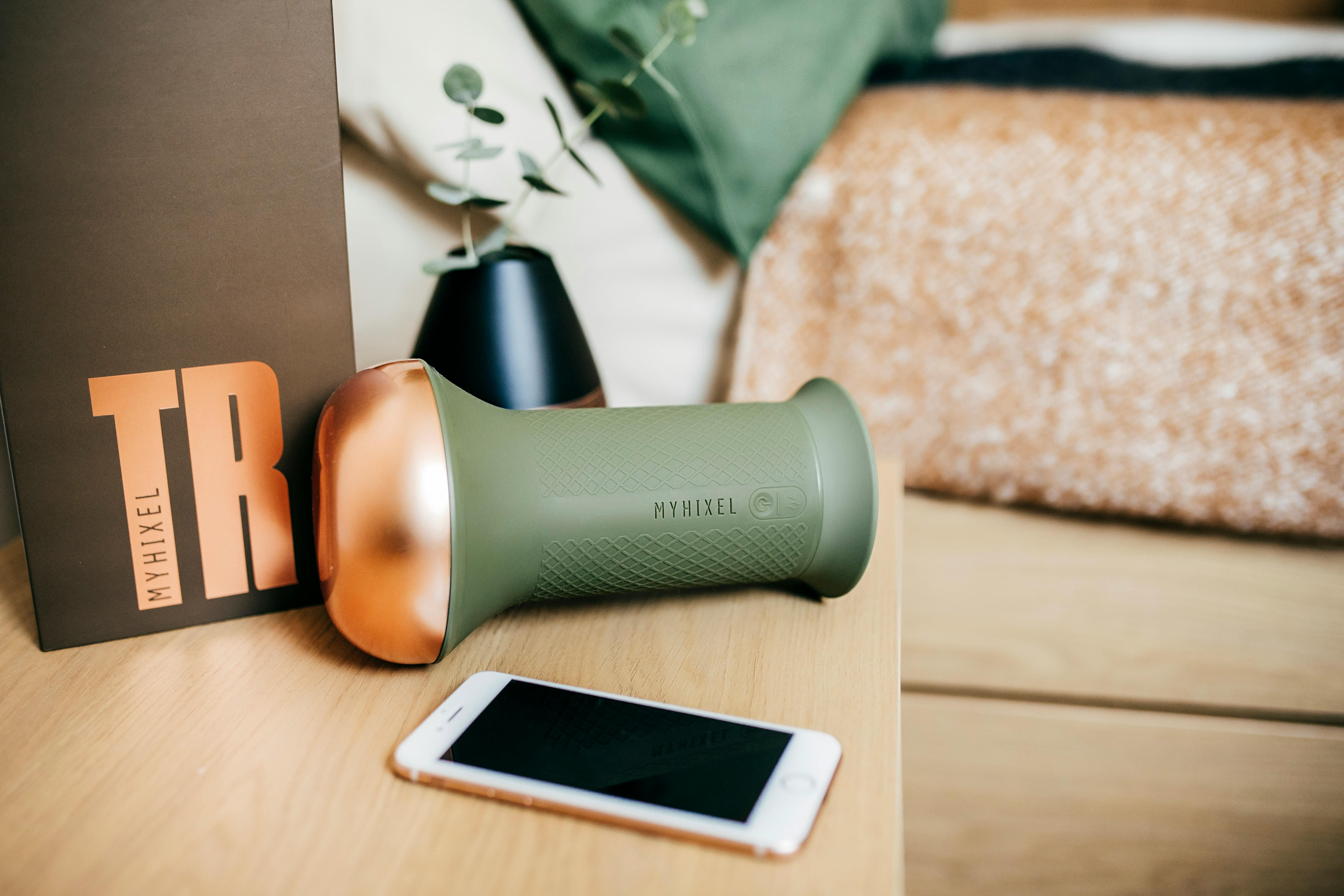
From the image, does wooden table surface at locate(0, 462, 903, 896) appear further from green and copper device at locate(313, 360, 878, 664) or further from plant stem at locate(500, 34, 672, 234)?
plant stem at locate(500, 34, 672, 234)

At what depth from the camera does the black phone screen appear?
1.06 ft

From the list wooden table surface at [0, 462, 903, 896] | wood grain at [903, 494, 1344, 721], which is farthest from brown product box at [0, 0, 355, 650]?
wood grain at [903, 494, 1344, 721]

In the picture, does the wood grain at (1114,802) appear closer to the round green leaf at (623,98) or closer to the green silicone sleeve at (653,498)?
the green silicone sleeve at (653,498)

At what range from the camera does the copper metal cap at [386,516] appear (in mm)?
356

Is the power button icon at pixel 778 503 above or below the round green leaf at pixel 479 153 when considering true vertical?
below

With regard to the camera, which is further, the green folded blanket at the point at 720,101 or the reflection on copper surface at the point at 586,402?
the green folded blanket at the point at 720,101

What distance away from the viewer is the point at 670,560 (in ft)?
1.37

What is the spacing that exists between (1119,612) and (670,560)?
1.48 feet

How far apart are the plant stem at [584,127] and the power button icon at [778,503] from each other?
0.73ft

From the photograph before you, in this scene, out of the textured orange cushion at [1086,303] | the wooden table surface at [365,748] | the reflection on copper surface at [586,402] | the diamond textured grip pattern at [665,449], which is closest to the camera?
the wooden table surface at [365,748]

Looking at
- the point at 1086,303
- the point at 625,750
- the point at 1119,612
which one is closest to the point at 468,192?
the point at 625,750

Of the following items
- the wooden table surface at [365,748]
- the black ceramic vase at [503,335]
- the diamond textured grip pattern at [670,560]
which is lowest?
the wooden table surface at [365,748]

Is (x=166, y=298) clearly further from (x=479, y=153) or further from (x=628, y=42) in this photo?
(x=628, y=42)

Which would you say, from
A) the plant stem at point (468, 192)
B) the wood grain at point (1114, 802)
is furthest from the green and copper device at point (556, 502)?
the wood grain at point (1114, 802)
